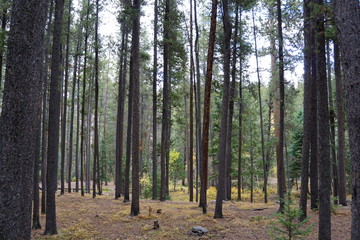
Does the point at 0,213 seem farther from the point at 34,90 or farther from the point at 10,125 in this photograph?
the point at 34,90

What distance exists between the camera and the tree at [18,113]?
13.0 feet

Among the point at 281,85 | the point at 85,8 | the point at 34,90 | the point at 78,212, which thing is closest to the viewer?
the point at 34,90

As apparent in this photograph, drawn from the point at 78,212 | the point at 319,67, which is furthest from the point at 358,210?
the point at 78,212

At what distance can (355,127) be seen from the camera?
448cm

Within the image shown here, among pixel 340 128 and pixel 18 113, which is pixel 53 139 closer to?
pixel 18 113

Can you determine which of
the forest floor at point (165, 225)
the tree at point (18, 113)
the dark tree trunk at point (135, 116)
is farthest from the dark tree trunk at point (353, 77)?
the dark tree trunk at point (135, 116)

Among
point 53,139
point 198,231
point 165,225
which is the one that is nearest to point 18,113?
point 53,139

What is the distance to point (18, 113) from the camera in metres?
4.10

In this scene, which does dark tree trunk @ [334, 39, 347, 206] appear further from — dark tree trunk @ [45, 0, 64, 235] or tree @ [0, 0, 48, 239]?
tree @ [0, 0, 48, 239]

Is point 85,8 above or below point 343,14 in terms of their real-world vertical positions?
above

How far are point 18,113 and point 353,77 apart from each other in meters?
5.51

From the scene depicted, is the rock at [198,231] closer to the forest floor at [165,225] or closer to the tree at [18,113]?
the forest floor at [165,225]

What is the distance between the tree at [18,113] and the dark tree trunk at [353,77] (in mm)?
5193

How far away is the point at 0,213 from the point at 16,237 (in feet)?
1.48
